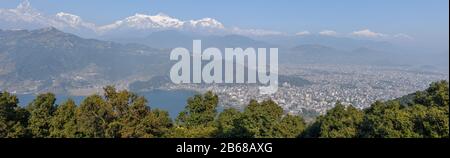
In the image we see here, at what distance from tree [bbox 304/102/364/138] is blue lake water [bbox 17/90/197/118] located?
235 feet

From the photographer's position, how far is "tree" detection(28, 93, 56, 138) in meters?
20.4

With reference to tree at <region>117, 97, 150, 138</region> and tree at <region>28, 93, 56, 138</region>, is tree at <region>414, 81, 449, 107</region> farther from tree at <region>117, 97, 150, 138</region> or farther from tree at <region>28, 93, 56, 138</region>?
tree at <region>28, 93, 56, 138</region>

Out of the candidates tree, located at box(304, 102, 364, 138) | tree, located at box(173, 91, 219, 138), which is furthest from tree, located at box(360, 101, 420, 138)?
tree, located at box(173, 91, 219, 138)

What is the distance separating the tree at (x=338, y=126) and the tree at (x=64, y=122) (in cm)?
1060

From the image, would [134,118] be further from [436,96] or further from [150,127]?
[436,96]

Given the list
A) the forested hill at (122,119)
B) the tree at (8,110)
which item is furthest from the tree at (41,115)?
the tree at (8,110)

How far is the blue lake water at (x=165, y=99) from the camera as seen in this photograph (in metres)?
106

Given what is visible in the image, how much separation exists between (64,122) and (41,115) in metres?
1.71

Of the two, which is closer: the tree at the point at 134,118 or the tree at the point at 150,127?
the tree at the point at 134,118

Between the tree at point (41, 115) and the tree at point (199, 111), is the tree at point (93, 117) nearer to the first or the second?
the tree at point (41, 115)
